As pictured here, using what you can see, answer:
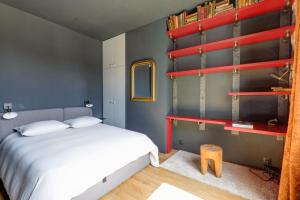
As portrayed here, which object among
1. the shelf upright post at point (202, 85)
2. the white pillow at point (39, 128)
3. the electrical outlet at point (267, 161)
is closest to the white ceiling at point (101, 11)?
the shelf upright post at point (202, 85)

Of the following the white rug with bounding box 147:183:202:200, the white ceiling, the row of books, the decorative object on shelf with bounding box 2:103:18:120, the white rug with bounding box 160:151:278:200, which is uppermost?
the white ceiling

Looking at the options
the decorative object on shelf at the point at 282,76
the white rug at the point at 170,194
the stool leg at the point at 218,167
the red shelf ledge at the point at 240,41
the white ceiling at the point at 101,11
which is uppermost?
the white ceiling at the point at 101,11

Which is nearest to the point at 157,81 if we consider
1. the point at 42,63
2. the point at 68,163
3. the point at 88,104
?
the point at 88,104

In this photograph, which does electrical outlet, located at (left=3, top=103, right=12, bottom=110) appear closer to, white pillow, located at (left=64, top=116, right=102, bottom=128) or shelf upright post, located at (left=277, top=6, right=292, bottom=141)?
white pillow, located at (left=64, top=116, right=102, bottom=128)

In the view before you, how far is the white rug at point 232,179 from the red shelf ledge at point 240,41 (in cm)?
192

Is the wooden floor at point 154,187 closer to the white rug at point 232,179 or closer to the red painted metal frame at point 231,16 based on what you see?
the white rug at point 232,179

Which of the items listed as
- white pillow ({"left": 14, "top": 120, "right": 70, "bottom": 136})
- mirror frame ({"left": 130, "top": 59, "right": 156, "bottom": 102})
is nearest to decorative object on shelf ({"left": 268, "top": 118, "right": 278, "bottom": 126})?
mirror frame ({"left": 130, "top": 59, "right": 156, "bottom": 102})

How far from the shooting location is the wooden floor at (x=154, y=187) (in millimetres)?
1569

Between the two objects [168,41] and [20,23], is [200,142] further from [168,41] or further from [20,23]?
A: [20,23]

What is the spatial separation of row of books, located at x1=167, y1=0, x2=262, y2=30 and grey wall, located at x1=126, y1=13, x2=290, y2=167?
29 centimetres

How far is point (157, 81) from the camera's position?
283 centimetres

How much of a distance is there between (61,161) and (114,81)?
259 cm

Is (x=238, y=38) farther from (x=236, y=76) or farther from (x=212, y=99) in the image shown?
(x=212, y=99)

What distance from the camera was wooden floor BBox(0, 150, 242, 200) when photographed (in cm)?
157
